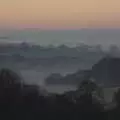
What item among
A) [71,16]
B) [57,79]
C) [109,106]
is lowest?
[109,106]

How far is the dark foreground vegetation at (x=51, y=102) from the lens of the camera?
40.4 inches

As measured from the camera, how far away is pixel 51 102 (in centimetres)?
103

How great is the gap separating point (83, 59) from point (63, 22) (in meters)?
0.17

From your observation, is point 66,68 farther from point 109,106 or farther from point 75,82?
point 109,106

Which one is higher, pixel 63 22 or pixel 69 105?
pixel 63 22

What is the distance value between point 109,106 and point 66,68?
23cm

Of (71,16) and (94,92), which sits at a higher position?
(71,16)

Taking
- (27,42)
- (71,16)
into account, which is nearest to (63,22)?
(71,16)

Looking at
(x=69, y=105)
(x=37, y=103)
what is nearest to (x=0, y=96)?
(x=37, y=103)

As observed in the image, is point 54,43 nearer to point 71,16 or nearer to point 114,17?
point 71,16

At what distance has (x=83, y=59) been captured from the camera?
3.38ft

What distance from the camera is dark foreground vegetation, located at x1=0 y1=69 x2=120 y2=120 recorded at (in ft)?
→ 3.37

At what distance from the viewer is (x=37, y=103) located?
103 centimetres

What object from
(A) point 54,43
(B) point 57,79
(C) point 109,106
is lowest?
(C) point 109,106
